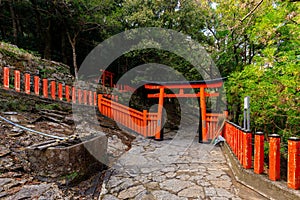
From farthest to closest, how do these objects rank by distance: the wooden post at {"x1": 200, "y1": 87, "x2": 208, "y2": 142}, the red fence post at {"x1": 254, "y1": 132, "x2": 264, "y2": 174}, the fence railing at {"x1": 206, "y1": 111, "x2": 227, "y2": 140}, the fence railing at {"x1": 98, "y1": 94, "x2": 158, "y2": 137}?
the fence railing at {"x1": 98, "y1": 94, "x2": 158, "y2": 137}, the wooden post at {"x1": 200, "y1": 87, "x2": 208, "y2": 142}, the fence railing at {"x1": 206, "y1": 111, "x2": 227, "y2": 140}, the red fence post at {"x1": 254, "y1": 132, "x2": 264, "y2": 174}

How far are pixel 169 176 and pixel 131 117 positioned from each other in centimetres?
434

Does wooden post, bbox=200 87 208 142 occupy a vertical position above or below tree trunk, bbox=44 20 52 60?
below

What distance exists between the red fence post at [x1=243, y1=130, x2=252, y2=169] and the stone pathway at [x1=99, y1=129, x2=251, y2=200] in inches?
18.1

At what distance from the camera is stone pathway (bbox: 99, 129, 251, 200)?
307cm

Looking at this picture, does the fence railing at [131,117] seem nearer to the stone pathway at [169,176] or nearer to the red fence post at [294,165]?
the stone pathway at [169,176]

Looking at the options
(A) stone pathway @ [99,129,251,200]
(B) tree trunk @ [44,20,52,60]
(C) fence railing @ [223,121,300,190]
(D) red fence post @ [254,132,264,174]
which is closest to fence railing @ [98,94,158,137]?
(A) stone pathway @ [99,129,251,200]

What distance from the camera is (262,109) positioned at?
5.39 meters

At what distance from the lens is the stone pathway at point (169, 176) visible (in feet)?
10.1

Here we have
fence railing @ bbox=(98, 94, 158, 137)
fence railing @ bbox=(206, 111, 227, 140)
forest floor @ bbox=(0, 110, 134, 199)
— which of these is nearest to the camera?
forest floor @ bbox=(0, 110, 134, 199)

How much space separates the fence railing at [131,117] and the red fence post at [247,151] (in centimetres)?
439

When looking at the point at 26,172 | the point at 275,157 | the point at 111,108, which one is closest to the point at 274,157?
the point at 275,157

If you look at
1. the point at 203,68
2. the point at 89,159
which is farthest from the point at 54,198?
the point at 203,68

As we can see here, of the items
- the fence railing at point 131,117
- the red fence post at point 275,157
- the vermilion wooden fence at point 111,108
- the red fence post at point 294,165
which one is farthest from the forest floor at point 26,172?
the red fence post at point 294,165

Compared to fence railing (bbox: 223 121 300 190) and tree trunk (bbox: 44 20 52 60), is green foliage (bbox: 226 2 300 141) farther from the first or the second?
tree trunk (bbox: 44 20 52 60)
